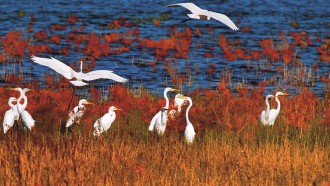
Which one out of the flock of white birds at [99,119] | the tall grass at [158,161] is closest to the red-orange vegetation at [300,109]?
the tall grass at [158,161]

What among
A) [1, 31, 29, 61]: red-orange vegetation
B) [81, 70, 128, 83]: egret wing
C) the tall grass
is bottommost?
the tall grass

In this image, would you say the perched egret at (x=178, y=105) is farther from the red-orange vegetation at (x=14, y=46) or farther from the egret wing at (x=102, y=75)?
the red-orange vegetation at (x=14, y=46)

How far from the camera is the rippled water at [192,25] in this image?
25531mm

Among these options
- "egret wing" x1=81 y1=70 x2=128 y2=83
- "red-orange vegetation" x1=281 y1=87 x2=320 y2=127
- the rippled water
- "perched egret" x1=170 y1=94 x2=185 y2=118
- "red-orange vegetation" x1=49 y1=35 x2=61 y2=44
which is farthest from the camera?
"red-orange vegetation" x1=49 y1=35 x2=61 y2=44

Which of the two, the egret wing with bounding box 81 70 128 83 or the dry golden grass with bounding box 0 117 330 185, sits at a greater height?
the egret wing with bounding box 81 70 128 83

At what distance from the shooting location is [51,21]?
43.7 meters

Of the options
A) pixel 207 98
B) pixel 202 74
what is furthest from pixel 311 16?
pixel 207 98

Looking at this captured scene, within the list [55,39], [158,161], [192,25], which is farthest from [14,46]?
[158,161]

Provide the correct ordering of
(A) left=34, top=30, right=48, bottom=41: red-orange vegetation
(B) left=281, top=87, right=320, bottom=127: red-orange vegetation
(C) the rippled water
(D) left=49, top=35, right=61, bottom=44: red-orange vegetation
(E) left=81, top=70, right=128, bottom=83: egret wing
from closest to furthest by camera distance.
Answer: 1. (E) left=81, top=70, right=128, bottom=83: egret wing
2. (B) left=281, top=87, right=320, bottom=127: red-orange vegetation
3. (C) the rippled water
4. (D) left=49, top=35, right=61, bottom=44: red-orange vegetation
5. (A) left=34, top=30, right=48, bottom=41: red-orange vegetation

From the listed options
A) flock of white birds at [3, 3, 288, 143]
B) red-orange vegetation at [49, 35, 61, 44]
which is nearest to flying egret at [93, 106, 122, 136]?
flock of white birds at [3, 3, 288, 143]

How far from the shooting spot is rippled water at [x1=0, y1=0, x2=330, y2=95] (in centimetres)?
2553

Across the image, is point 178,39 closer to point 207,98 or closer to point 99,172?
point 207,98

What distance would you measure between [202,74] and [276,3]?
127ft

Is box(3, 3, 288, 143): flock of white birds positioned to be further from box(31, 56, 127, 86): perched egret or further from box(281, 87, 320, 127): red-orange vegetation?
box(281, 87, 320, 127): red-orange vegetation
